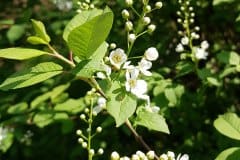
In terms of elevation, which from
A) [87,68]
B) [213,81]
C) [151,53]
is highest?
[87,68]

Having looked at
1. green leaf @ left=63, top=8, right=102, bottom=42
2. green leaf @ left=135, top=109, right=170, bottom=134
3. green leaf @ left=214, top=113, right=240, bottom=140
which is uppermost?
green leaf @ left=63, top=8, right=102, bottom=42

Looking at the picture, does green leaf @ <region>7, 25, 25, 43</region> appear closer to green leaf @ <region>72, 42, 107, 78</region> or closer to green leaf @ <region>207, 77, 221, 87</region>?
green leaf @ <region>207, 77, 221, 87</region>

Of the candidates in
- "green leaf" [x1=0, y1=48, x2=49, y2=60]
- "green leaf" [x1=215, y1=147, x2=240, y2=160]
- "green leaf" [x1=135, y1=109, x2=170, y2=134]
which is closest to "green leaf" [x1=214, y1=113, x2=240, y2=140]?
"green leaf" [x1=215, y1=147, x2=240, y2=160]

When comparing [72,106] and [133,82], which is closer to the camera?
[133,82]

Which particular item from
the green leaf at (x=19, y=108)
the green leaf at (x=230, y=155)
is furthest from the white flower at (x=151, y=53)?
the green leaf at (x=19, y=108)

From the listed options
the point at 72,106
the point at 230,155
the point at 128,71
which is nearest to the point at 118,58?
the point at 128,71

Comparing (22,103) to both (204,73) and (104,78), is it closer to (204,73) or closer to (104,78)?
(204,73)

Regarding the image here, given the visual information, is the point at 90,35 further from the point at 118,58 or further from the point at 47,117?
the point at 47,117
